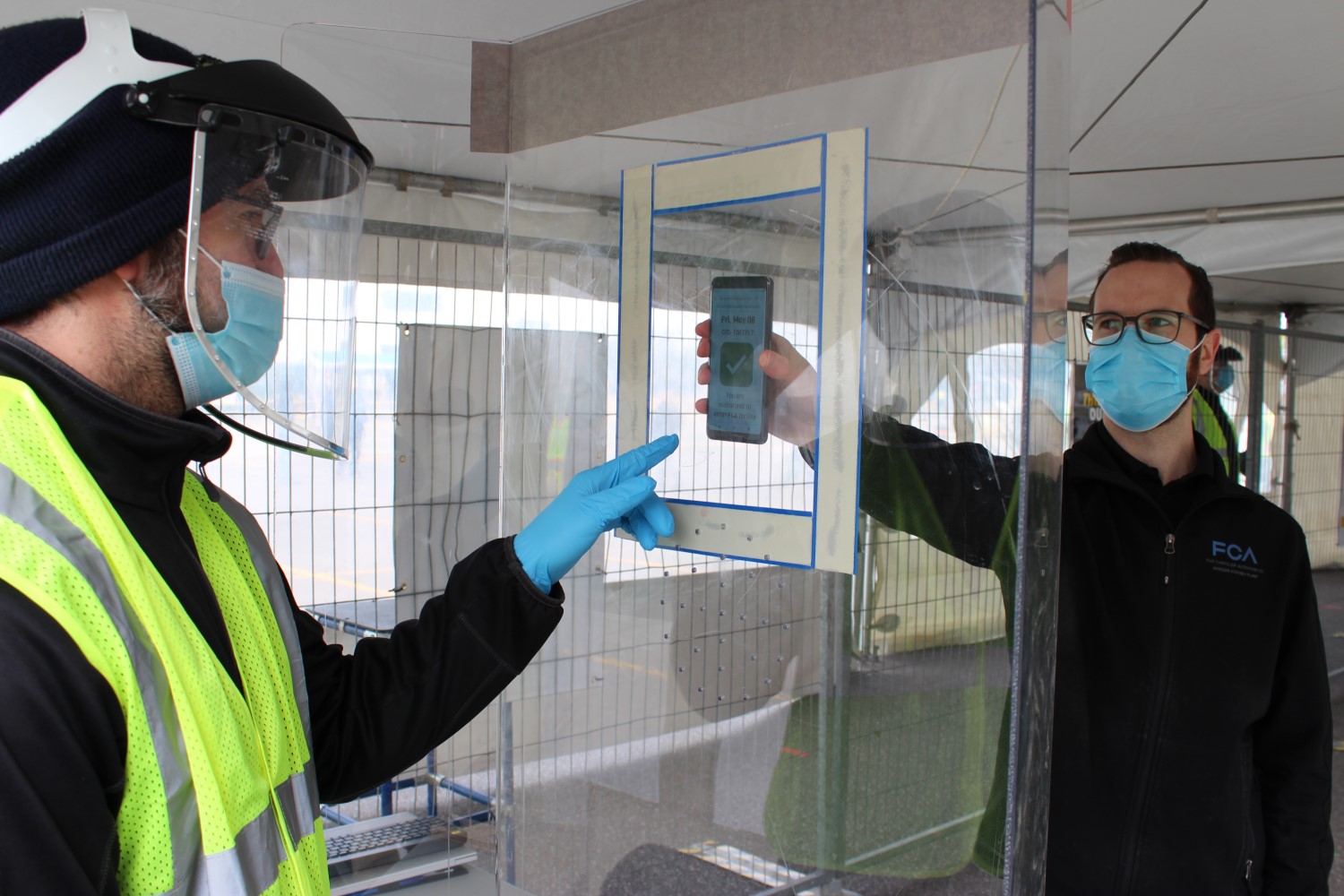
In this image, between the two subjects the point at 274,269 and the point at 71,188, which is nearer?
the point at 71,188

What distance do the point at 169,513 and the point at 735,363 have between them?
59 centimetres

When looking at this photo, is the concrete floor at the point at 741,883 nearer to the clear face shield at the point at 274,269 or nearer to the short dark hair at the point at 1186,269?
the clear face shield at the point at 274,269

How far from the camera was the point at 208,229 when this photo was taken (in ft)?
2.85

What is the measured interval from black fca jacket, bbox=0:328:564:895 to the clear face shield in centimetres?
8

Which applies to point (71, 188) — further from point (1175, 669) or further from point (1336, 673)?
point (1336, 673)

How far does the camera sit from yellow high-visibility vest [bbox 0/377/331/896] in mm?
651

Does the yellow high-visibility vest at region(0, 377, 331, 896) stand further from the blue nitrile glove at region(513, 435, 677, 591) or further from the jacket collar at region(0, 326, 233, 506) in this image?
the blue nitrile glove at region(513, 435, 677, 591)

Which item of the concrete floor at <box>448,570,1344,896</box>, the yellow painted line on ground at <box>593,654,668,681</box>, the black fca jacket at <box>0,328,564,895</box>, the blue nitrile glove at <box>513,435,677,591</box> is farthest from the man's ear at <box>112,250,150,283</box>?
the concrete floor at <box>448,570,1344,896</box>

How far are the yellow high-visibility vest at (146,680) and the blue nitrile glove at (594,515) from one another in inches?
14.4

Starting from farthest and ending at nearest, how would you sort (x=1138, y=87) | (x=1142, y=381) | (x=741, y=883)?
(x=1138, y=87)
(x=1142, y=381)
(x=741, y=883)

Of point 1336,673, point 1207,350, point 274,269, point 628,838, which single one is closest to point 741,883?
point 628,838

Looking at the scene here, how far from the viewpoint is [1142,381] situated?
5.08ft

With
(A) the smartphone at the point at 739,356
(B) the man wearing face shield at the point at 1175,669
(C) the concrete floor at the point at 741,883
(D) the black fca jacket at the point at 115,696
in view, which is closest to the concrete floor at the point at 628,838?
(C) the concrete floor at the point at 741,883

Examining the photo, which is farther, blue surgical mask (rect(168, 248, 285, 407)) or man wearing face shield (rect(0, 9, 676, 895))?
blue surgical mask (rect(168, 248, 285, 407))
